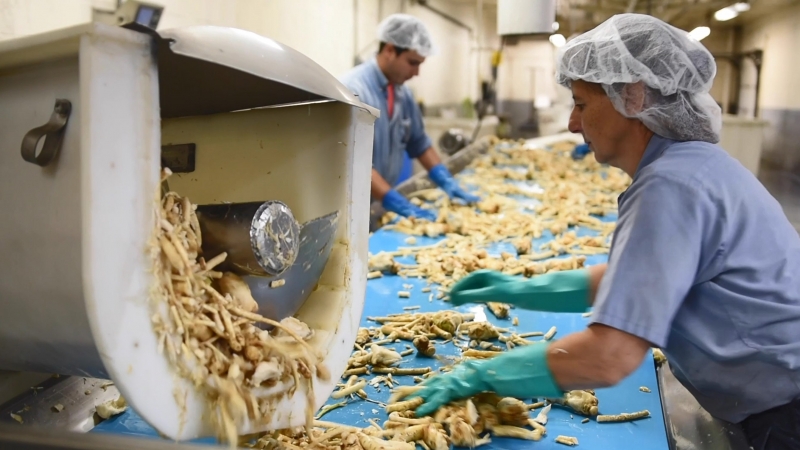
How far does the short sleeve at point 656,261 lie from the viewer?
4.02ft

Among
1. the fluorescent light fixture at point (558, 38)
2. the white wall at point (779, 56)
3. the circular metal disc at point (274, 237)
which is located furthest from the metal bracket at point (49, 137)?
the white wall at point (779, 56)

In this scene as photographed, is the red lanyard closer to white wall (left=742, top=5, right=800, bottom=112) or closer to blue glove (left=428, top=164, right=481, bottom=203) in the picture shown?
blue glove (left=428, top=164, right=481, bottom=203)

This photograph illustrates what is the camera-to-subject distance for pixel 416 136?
482 cm

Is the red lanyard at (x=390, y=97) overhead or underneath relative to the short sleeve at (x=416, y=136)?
overhead

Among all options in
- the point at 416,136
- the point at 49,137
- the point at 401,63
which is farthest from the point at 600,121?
the point at 416,136

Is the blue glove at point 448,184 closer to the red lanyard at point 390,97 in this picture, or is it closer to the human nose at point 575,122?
the red lanyard at point 390,97

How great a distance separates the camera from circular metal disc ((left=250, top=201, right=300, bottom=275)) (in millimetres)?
1126

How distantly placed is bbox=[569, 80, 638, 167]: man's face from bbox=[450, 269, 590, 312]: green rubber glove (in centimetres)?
44

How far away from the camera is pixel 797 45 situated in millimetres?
10008

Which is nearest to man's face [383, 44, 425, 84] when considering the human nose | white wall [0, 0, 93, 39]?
white wall [0, 0, 93, 39]

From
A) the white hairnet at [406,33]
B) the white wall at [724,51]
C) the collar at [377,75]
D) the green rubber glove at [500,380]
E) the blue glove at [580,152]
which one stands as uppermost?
the white wall at [724,51]

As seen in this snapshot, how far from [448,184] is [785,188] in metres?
6.98

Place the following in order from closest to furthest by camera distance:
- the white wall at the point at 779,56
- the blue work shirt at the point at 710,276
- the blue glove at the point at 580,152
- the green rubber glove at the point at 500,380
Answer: the blue work shirt at the point at 710,276, the green rubber glove at the point at 500,380, the blue glove at the point at 580,152, the white wall at the point at 779,56

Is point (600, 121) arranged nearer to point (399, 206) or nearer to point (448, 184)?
point (399, 206)
